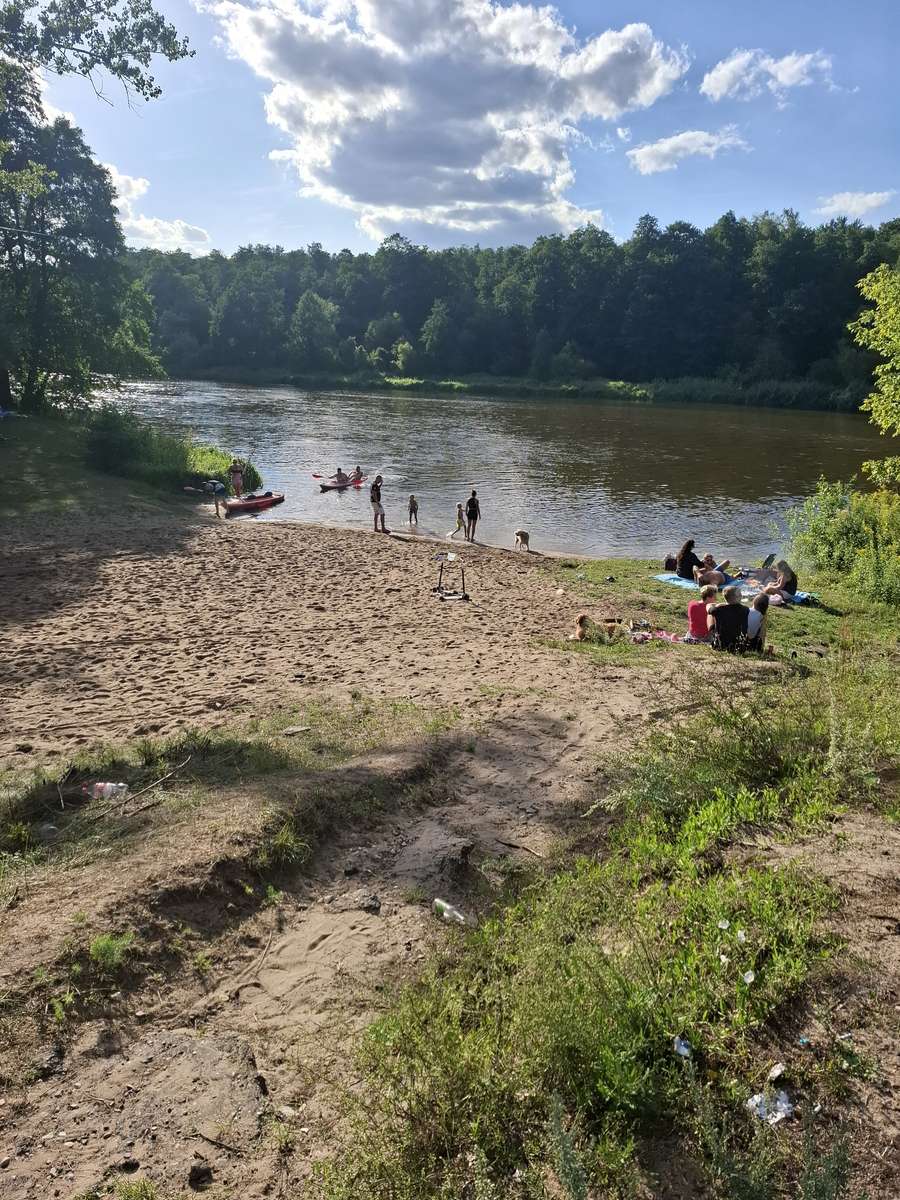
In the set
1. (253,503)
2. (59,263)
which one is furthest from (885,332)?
(59,263)

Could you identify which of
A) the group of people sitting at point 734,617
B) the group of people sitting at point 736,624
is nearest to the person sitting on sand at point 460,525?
the group of people sitting at point 734,617

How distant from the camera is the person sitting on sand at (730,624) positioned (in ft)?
38.5

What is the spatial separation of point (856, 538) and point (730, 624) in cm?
864

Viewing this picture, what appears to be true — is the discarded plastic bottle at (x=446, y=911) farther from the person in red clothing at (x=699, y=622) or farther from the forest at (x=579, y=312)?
the forest at (x=579, y=312)

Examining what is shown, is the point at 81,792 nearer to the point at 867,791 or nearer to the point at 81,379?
the point at 867,791

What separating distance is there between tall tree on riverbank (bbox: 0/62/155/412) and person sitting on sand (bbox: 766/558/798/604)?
29.1m

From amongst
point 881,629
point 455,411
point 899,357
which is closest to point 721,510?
point 899,357

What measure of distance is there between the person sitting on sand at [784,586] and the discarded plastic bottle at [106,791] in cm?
1278

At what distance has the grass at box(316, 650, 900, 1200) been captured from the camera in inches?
127

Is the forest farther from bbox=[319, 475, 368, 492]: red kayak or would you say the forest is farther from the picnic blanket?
the picnic blanket

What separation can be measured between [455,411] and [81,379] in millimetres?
36802

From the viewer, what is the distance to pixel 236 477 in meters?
27.5

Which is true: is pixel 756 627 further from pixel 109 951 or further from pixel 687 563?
pixel 109 951

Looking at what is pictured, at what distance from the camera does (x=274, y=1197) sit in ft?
10.9
